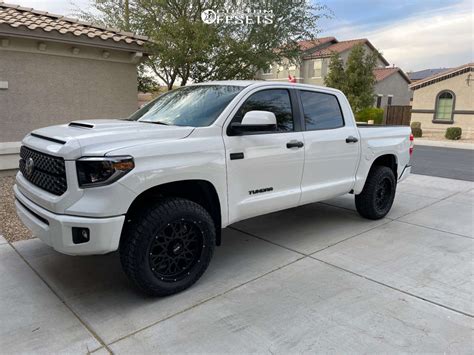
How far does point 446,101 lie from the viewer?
2356cm

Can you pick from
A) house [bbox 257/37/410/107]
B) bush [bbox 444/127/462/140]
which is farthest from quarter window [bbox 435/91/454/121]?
house [bbox 257/37/410/107]

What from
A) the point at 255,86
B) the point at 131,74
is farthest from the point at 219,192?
the point at 131,74

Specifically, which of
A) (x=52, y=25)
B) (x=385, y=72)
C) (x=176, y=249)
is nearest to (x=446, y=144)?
(x=52, y=25)

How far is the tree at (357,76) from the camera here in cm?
2281

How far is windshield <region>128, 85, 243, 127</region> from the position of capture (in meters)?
3.84

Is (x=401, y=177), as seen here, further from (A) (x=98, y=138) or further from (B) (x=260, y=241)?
(A) (x=98, y=138)

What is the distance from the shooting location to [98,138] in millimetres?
3061

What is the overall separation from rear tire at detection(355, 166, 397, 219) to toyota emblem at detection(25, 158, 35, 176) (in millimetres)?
4254

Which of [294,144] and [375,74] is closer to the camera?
[294,144]

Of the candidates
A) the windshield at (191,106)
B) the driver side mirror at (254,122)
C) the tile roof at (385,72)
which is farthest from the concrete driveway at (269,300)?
the tile roof at (385,72)

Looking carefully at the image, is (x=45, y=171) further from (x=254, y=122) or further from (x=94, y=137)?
(x=254, y=122)

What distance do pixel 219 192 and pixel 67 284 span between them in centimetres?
169

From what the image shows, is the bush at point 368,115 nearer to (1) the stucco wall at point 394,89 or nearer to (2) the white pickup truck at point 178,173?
(1) the stucco wall at point 394,89

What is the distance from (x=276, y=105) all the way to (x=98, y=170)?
2237 mm
